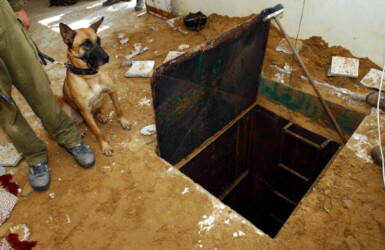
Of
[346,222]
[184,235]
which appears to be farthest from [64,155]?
[346,222]

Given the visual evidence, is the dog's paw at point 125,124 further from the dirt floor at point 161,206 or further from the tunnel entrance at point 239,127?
the tunnel entrance at point 239,127

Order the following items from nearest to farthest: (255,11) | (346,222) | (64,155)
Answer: (346,222)
(64,155)
(255,11)

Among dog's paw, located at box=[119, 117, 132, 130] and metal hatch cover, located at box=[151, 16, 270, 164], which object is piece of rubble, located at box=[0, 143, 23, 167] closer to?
dog's paw, located at box=[119, 117, 132, 130]

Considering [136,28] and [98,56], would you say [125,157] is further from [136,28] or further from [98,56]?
[136,28]

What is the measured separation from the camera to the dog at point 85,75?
8.58 ft

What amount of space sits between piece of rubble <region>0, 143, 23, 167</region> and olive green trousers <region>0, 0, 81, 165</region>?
0.40 metres

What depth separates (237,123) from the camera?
411 centimetres

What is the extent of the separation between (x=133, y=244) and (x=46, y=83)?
1.64 metres

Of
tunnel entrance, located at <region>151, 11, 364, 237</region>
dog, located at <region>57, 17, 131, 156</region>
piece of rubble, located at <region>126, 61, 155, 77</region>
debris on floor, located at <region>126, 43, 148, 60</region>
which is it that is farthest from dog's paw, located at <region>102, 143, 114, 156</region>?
debris on floor, located at <region>126, 43, 148, 60</region>

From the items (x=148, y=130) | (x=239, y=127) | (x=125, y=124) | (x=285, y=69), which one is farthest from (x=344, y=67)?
(x=125, y=124)

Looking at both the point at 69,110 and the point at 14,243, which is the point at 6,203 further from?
the point at 69,110

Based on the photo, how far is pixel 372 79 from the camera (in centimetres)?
370

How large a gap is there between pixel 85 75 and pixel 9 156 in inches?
53.9

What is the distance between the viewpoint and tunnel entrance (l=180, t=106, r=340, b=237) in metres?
3.84
